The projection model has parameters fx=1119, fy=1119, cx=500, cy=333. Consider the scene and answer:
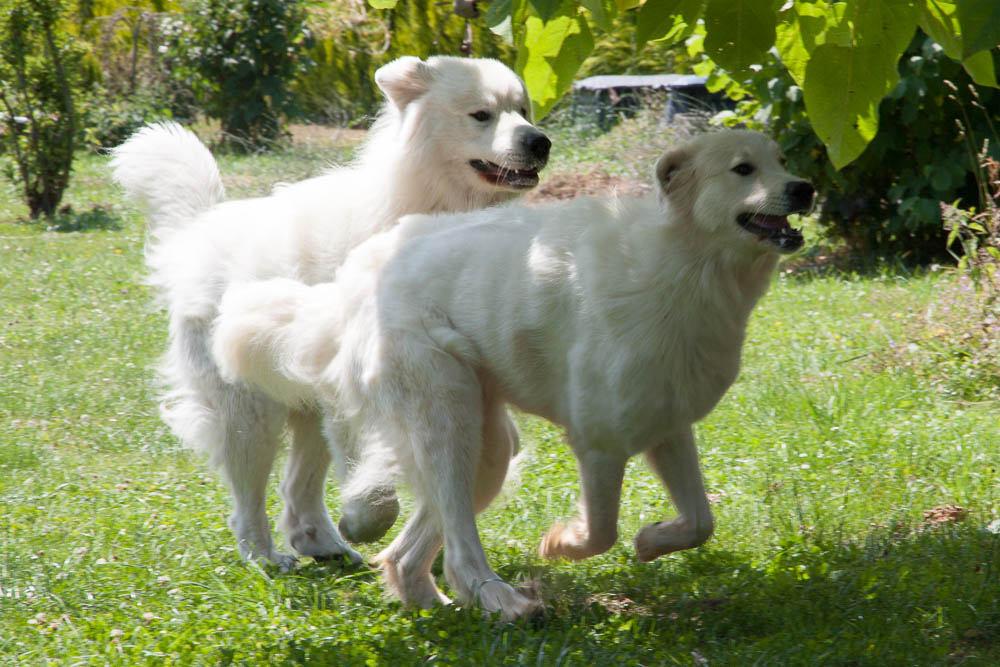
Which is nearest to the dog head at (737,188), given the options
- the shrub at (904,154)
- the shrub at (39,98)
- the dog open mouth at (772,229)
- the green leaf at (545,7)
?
the dog open mouth at (772,229)

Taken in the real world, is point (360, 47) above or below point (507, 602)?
below

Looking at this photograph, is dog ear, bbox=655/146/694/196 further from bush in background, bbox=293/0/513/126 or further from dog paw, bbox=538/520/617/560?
bush in background, bbox=293/0/513/126

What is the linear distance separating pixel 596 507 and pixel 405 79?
2132mm

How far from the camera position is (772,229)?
353 centimetres

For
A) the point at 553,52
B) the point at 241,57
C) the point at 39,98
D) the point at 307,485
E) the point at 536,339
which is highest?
the point at 553,52

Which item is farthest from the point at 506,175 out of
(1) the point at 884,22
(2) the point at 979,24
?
(2) the point at 979,24

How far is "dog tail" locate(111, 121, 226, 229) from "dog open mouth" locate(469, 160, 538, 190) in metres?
1.37

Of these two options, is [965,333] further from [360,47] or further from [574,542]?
[360,47]

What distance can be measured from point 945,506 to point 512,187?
2.22 m

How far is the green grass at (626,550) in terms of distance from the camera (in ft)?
11.6

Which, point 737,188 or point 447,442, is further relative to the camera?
point 447,442

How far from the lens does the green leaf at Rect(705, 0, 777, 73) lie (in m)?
3.34

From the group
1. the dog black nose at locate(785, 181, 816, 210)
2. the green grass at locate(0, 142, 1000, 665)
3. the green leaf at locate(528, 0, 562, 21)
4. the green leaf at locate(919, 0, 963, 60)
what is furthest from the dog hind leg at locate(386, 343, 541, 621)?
the green leaf at locate(919, 0, 963, 60)

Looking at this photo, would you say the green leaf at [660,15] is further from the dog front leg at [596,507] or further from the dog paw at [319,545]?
the dog paw at [319,545]
